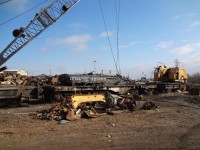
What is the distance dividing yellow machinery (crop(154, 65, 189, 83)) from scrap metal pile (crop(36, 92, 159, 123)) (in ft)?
51.1

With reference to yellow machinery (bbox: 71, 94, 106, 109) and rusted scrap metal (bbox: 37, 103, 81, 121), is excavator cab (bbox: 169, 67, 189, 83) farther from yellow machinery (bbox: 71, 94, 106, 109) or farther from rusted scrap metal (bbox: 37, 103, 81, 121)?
rusted scrap metal (bbox: 37, 103, 81, 121)

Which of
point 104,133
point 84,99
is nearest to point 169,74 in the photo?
point 84,99

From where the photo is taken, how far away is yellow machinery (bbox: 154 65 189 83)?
31453 millimetres

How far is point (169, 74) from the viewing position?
31.7m

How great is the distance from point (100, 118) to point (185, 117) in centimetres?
428

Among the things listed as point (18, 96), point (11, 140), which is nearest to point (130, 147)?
point (11, 140)

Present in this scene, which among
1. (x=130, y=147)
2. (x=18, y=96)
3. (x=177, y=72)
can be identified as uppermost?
(x=177, y=72)

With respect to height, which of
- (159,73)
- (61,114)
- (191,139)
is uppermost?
(159,73)

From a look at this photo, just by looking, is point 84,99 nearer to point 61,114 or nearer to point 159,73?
point 61,114

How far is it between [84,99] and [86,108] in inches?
41.5

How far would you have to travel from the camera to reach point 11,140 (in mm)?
8414

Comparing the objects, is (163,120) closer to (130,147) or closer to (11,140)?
(130,147)

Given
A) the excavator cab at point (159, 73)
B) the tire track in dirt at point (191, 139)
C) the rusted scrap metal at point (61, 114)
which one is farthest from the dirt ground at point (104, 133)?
the excavator cab at point (159, 73)

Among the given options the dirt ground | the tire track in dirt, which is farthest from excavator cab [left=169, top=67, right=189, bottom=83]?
the tire track in dirt
